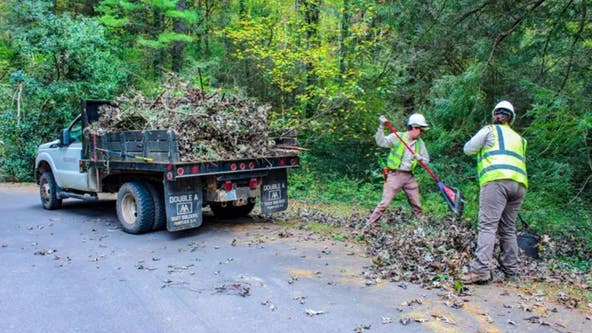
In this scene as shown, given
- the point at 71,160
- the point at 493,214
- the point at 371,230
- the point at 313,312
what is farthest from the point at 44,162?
the point at 493,214

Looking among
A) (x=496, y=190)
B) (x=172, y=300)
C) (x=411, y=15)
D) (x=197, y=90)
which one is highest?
(x=411, y=15)

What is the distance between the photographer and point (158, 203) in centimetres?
775

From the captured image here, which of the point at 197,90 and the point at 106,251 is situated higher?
the point at 197,90

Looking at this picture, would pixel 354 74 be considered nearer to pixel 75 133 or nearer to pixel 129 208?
pixel 75 133

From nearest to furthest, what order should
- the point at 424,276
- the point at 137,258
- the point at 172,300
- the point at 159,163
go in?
the point at 172,300 → the point at 424,276 → the point at 137,258 → the point at 159,163

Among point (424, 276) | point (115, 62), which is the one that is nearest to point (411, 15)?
point (424, 276)

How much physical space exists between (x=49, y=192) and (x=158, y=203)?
4.21 meters

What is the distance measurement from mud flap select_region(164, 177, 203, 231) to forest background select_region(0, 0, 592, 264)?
2.61 meters

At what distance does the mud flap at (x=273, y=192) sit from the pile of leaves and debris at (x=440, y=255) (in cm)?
189

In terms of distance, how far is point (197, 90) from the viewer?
338 inches

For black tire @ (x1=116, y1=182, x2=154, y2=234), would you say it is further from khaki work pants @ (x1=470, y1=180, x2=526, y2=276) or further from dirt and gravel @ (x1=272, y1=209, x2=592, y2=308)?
khaki work pants @ (x1=470, y1=180, x2=526, y2=276)

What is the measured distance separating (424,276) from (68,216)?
296 inches

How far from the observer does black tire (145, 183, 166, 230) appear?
7.75m

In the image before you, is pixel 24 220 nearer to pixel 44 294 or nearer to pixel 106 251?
pixel 106 251
